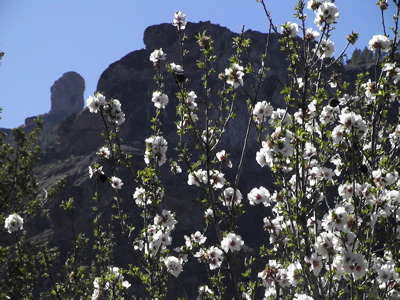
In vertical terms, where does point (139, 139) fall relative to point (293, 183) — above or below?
above

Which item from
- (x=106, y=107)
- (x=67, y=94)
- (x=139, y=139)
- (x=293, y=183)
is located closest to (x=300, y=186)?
(x=293, y=183)

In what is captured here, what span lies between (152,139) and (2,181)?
791cm

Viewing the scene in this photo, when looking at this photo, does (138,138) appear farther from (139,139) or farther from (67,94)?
(67,94)

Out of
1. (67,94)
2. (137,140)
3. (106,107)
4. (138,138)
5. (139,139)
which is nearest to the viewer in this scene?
(106,107)

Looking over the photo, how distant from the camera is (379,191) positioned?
5027mm

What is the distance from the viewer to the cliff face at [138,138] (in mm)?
70125

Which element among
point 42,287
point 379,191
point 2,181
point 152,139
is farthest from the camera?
point 42,287

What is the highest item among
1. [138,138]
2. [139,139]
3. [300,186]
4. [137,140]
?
[138,138]

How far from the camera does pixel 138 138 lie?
86.2 m

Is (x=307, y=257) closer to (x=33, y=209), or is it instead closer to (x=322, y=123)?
(x=322, y=123)

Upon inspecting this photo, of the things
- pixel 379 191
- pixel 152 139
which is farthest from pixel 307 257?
pixel 152 139

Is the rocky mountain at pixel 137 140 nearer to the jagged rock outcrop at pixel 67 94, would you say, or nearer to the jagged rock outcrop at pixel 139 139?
the jagged rock outcrop at pixel 139 139

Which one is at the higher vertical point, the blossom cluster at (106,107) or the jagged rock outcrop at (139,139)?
the jagged rock outcrop at (139,139)

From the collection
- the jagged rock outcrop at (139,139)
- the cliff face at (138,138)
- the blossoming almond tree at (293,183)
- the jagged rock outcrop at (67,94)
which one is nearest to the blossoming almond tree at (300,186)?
the blossoming almond tree at (293,183)
